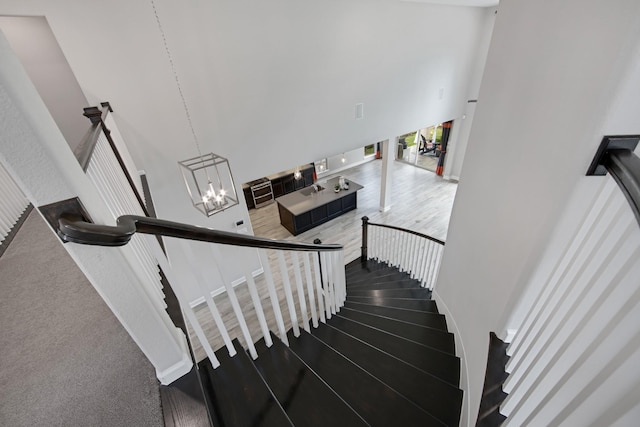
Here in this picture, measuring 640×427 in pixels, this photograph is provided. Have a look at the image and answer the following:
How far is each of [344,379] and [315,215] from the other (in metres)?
5.92

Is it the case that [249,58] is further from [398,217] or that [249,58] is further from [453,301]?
[398,217]

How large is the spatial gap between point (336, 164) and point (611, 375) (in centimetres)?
1086

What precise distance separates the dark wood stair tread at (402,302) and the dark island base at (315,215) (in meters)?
3.90

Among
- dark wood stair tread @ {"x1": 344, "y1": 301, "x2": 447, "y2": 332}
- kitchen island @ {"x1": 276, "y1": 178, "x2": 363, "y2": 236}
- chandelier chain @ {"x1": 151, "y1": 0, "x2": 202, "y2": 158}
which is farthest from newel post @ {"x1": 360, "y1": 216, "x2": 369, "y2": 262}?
chandelier chain @ {"x1": 151, "y1": 0, "x2": 202, "y2": 158}

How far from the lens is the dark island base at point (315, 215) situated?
7.21m

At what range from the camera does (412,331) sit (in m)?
2.56

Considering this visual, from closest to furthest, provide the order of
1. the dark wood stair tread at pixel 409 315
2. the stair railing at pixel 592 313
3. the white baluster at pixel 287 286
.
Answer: the stair railing at pixel 592 313 < the white baluster at pixel 287 286 < the dark wood stair tread at pixel 409 315

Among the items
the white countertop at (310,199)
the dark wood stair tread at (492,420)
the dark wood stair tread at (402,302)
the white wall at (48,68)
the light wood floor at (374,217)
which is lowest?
the light wood floor at (374,217)

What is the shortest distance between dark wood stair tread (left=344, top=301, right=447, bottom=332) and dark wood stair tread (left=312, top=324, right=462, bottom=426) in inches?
34.9

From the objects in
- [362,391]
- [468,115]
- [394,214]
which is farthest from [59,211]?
[468,115]

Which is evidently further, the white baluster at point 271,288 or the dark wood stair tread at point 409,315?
the dark wood stair tread at point 409,315

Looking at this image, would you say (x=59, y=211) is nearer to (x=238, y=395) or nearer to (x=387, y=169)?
(x=238, y=395)

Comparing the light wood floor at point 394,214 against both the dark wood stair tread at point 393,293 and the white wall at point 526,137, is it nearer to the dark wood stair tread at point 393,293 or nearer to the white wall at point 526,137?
the dark wood stair tread at point 393,293

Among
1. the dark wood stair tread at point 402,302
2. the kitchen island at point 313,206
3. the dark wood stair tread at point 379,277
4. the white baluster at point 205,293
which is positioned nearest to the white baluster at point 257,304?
the white baluster at point 205,293
